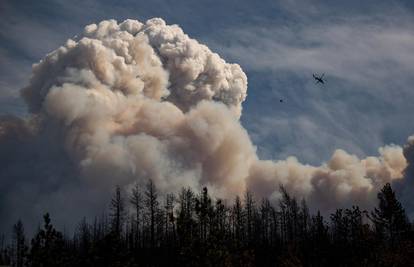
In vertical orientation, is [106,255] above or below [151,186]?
below

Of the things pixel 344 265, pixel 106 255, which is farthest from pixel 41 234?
pixel 344 265

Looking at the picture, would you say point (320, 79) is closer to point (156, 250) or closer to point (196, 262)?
point (196, 262)

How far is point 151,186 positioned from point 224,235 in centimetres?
6848

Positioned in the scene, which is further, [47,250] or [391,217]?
[391,217]

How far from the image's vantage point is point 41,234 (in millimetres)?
38281

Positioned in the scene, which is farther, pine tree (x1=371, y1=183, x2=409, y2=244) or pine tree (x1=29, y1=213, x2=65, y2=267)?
pine tree (x1=371, y1=183, x2=409, y2=244)

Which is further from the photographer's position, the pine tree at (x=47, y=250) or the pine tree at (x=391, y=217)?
the pine tree at (x=391, y=217)

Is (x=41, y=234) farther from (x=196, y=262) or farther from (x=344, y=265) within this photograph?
(x=344, y=265)

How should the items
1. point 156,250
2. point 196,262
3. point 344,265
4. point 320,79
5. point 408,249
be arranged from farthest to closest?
point 156,250 < point 344,265 < point 320,79 < point 408,249 < point 196,262

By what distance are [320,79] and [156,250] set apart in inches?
2200

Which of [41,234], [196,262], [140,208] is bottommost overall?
[196,262]

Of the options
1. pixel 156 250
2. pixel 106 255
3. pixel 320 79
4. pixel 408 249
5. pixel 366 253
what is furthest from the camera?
pixel 156 250

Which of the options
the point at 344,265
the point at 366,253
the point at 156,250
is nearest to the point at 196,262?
the point at 366,253

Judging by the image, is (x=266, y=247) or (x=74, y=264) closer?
(x=74, y=264)
